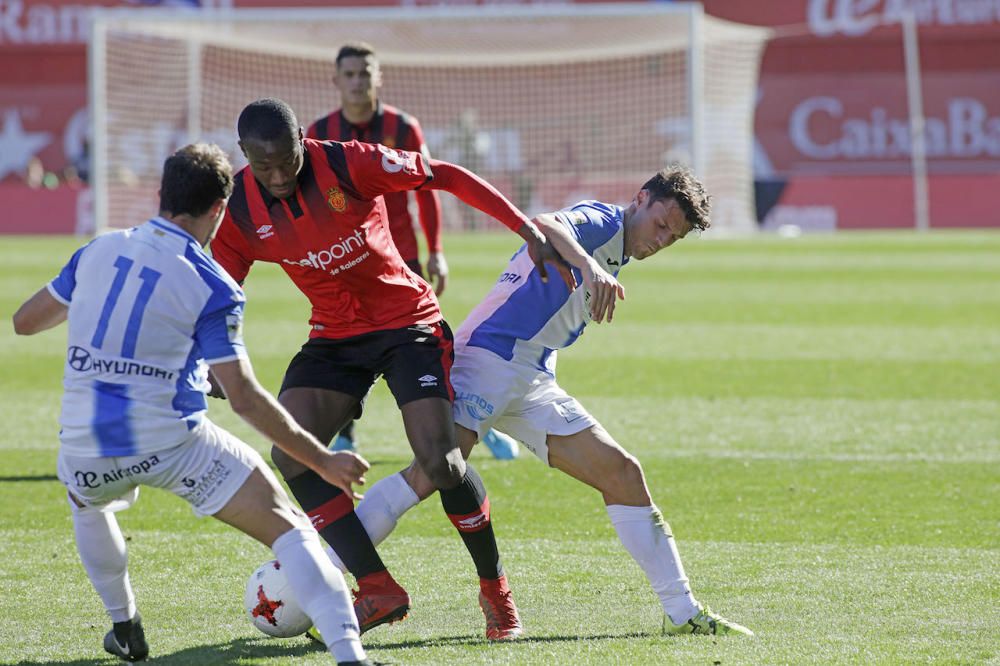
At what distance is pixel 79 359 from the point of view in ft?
13.0

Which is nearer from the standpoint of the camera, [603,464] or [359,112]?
[603,464]

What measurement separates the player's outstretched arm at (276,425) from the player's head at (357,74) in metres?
4.60

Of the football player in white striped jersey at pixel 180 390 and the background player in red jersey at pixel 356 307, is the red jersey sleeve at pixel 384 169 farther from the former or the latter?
the football player in white striped jersey at pixel 180 390

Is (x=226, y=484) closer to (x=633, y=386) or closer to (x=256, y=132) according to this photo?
(x=256, y=132)

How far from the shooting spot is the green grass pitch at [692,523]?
470cm

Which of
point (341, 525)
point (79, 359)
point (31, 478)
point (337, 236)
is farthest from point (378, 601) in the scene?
point (31, 478)

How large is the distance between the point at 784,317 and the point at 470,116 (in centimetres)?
1239

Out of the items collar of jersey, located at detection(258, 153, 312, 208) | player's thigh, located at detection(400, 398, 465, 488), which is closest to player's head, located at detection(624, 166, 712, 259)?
player's thigh, located at detection(400, 398, 465, 488)

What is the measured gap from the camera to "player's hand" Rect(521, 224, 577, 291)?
467cm

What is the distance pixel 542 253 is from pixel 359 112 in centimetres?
397

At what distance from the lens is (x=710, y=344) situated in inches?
509

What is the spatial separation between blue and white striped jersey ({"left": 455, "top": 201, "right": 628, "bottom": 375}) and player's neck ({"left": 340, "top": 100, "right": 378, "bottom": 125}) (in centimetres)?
343

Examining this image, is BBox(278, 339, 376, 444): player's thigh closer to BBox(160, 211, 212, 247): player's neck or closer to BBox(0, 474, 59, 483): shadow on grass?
BBox(160, 211, 212, 247): player's neck

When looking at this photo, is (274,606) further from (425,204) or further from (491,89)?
(491,89)
